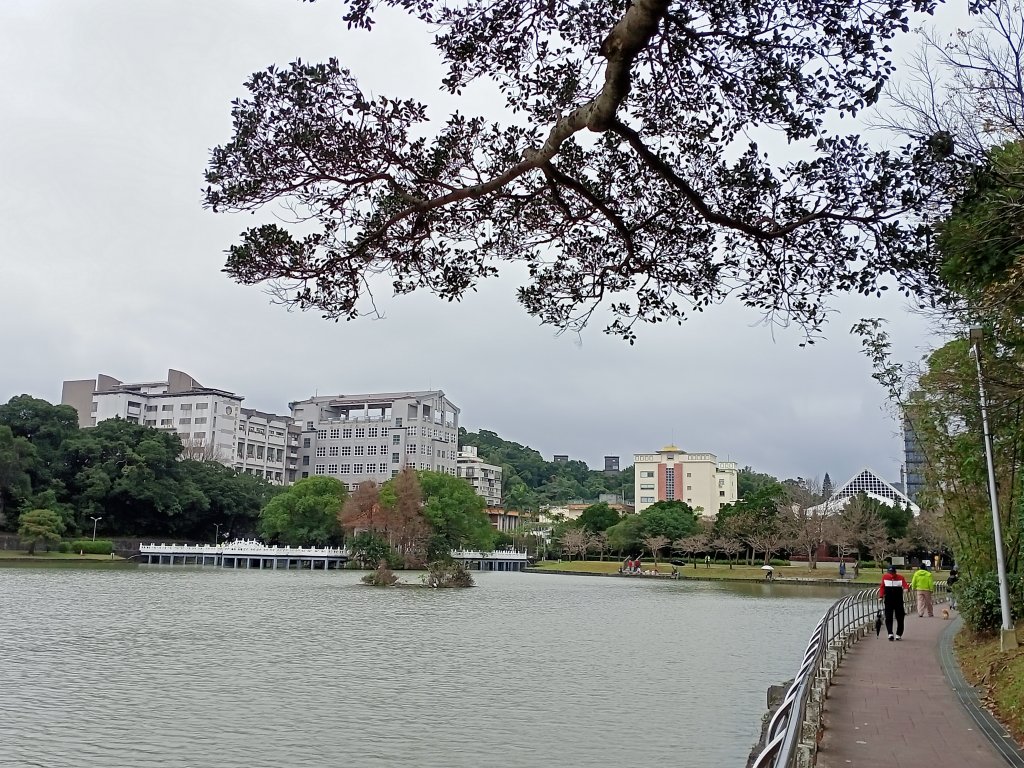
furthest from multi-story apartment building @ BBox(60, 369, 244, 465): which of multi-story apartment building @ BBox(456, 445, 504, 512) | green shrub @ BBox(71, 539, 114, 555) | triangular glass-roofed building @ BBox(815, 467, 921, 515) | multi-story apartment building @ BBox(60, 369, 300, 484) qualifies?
triangular glass-roofed building @ BBox(815, 467, 921, 515)

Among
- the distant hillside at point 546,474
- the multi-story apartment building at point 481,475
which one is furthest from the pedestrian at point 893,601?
the distant hillside at point 546,474

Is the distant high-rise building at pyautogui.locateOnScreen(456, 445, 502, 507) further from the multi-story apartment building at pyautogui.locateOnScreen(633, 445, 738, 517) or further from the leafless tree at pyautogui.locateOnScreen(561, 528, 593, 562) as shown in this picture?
the leafless tree at pyautogui.locateOnScreen(561, 528, 593, 562)

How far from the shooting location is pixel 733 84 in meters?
5.70

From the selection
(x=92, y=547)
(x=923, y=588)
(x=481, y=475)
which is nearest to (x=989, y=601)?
(x=923, y=588)

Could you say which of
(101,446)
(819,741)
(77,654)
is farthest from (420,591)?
(101,446)

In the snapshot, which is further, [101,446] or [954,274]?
[101,446]

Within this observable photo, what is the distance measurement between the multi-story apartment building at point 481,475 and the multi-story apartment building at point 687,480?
16.0 metres

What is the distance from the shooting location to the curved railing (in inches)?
145

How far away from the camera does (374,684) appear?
1127 centimetres

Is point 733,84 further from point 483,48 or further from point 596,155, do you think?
point 483,48

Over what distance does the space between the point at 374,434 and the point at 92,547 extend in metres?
38.1

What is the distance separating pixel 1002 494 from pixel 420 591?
22.6 meters

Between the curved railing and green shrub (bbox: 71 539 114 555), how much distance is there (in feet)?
147

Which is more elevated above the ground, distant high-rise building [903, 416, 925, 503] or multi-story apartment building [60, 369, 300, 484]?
multi-story apartment building [60, 369, 300, 484]
